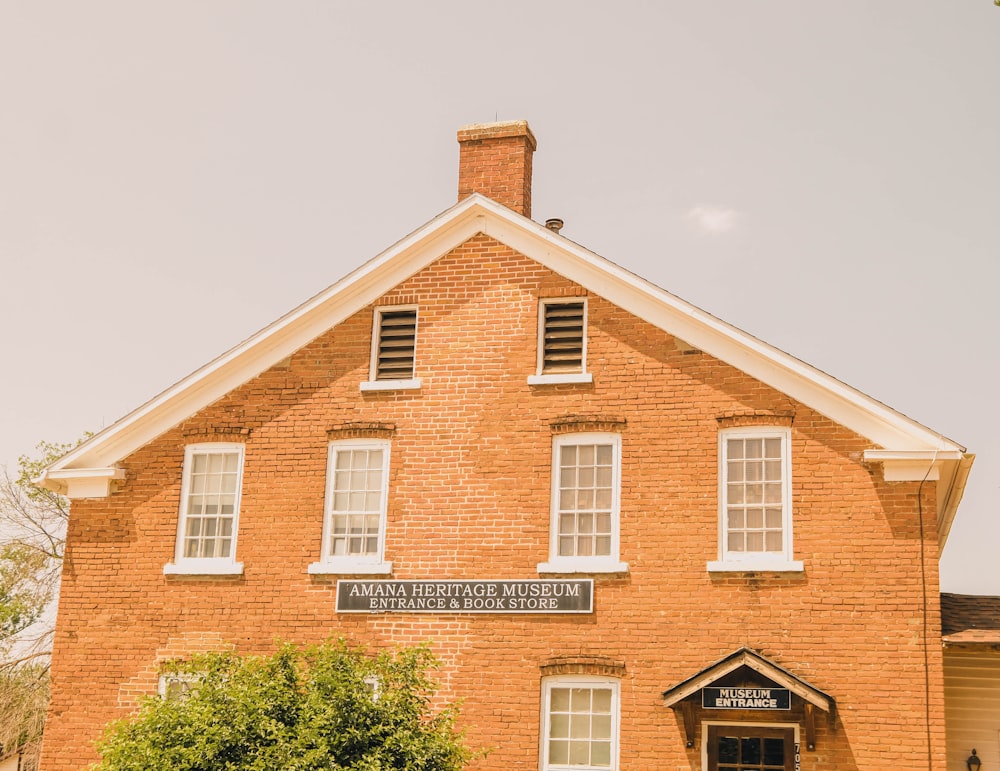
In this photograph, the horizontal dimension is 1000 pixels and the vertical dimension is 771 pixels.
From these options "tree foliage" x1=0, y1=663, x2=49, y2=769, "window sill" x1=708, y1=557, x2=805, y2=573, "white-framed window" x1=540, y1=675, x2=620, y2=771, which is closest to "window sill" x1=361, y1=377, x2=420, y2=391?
"white-framed window" x1=540, y1=675, x2=620, y2=771

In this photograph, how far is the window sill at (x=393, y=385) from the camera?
56.6 ft

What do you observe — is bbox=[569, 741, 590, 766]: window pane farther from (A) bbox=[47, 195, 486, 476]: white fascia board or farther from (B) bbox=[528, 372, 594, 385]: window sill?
(A) bbox=[47, 195, 486, 476]: white fascia board

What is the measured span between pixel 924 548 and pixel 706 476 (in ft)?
9.21

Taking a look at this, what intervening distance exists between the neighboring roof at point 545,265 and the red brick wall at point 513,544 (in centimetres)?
19

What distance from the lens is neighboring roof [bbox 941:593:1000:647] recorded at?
574 inches

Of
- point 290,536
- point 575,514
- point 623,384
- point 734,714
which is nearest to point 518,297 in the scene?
point 623,384

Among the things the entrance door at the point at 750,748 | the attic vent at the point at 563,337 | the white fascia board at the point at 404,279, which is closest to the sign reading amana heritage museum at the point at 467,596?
the entrance door at the point at 750,748

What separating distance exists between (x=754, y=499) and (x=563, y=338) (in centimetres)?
350

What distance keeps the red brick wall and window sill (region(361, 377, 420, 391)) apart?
0.14 meters

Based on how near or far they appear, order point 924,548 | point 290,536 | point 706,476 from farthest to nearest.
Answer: point 290,536, point 706,476, point 924,548

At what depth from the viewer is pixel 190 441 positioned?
58.7ft

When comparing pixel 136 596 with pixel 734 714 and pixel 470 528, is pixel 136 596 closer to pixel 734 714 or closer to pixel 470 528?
pixel 470 528

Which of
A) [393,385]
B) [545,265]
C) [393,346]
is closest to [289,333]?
[393,346]

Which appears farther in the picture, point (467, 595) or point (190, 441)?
point (190, 441)
